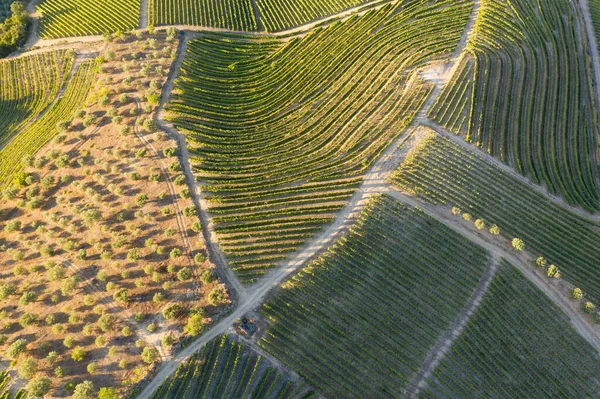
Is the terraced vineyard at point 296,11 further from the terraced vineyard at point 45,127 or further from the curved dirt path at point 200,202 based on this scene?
the terraced vineyard at point 45,127

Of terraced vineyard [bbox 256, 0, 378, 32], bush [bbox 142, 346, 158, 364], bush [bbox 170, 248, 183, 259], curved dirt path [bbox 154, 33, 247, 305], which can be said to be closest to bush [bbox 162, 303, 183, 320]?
bush [bbox 142, 346, 158, 364]

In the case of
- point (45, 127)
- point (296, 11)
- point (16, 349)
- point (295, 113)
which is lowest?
point (16, 349)

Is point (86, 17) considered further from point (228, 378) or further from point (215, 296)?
point (228, 378)

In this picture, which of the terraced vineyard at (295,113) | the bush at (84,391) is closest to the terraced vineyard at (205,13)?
the terraced vineyard at (295,113)

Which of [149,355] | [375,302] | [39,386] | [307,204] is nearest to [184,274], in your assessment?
[149,355]

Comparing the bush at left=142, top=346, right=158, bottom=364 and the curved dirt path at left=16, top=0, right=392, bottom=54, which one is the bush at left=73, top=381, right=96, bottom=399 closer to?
the bush at left=142, top=346, right=158, bottom=364

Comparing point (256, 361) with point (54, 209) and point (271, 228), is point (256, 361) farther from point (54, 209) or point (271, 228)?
point (54, 209)
